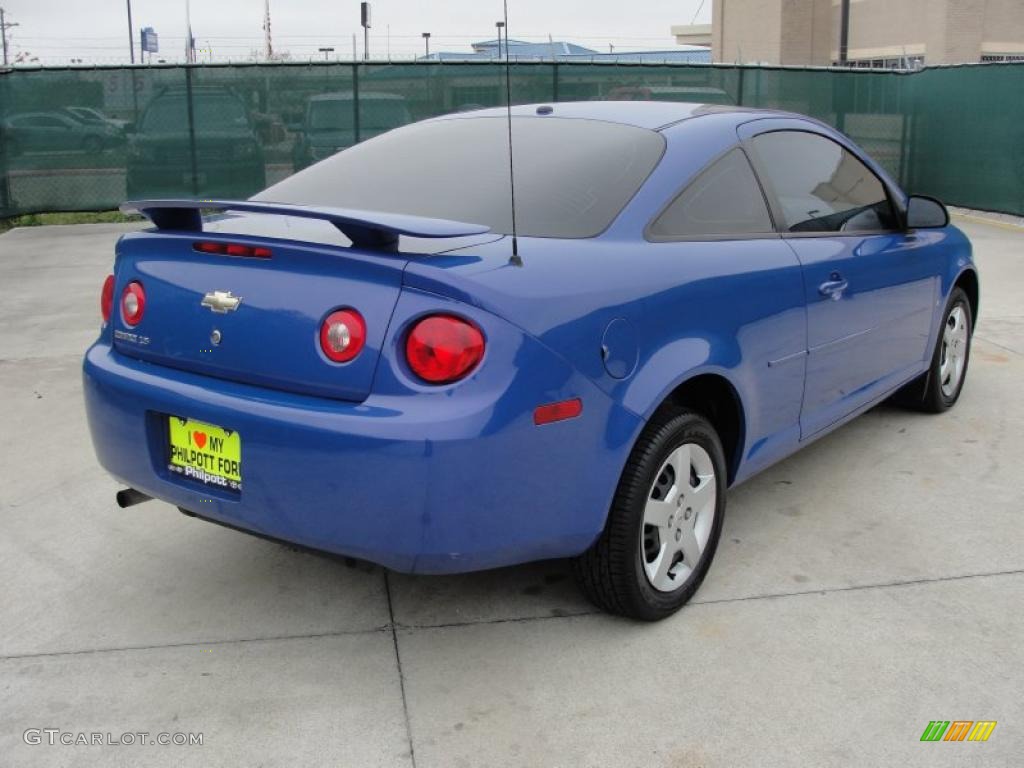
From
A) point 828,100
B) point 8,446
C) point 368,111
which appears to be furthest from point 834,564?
point 828,100

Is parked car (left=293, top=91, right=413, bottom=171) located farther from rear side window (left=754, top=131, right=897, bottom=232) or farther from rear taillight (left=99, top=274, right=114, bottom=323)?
rear taillight (left=99, top=274, right=114, bottom=323)

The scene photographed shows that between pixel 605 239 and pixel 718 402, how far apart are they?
80cm

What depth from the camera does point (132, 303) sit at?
129 inches

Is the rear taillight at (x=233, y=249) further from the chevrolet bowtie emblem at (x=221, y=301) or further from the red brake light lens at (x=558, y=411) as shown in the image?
the red brake light lens at (x=558, y=411)

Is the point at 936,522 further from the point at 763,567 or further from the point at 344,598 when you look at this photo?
the point at 344,598

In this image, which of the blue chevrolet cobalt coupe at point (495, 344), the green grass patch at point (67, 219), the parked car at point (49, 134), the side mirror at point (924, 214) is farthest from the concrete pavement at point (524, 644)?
the green grass patch at point (67, 219)

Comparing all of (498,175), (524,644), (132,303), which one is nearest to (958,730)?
(524,644)

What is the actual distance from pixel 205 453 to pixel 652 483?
4.14ft

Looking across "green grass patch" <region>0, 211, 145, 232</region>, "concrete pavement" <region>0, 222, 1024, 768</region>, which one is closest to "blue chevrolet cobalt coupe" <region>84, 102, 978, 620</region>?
"concrete pavement" <region>0, 222, 1024, 768</region>

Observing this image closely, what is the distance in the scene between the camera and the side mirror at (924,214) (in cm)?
474

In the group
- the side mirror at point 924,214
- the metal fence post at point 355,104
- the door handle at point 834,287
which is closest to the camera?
the door handle at point 834,287

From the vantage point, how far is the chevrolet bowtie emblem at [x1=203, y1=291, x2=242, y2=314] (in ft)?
9.71

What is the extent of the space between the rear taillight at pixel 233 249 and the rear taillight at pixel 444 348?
1.82ft
